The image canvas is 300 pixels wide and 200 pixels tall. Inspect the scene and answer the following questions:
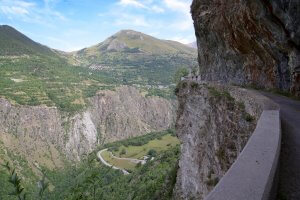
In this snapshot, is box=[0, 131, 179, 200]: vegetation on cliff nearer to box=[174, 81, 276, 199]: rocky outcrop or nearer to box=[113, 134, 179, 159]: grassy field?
box=[174, 81, 276, 199]: rocky outcrop

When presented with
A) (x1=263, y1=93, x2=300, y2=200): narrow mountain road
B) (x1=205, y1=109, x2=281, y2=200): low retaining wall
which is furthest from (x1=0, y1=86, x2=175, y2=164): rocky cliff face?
(x1=205, y1=109, x2=281, y2=200): low retaining wall

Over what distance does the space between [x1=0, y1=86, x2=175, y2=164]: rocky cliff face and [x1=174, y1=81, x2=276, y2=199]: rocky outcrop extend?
352 feet

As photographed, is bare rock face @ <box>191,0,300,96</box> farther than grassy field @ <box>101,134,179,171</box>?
No

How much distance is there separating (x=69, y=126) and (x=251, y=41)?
139427 millimetres

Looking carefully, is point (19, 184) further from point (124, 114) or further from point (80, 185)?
point (124, 114)

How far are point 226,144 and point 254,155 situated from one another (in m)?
9.98

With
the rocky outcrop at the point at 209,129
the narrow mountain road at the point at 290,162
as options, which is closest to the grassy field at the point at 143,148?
the rocky outcrop at the point at 209,129

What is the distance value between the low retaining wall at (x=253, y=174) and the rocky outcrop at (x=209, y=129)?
5916 mm

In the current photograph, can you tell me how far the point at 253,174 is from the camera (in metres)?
4.15

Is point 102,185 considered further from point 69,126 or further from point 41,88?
point 41,88

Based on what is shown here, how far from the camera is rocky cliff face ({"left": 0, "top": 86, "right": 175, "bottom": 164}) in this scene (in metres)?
133

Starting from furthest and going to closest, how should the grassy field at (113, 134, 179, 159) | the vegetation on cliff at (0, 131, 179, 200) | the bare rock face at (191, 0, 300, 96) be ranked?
the grassy field at (113, 134, 179, 159) < the bare rock face at (191, 0, 300, 96) < the vegetation on cliff at (0, 131, 179, 200)

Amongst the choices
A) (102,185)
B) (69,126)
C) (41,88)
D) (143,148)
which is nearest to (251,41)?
(102,185)

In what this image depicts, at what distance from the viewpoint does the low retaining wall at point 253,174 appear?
138 inches
